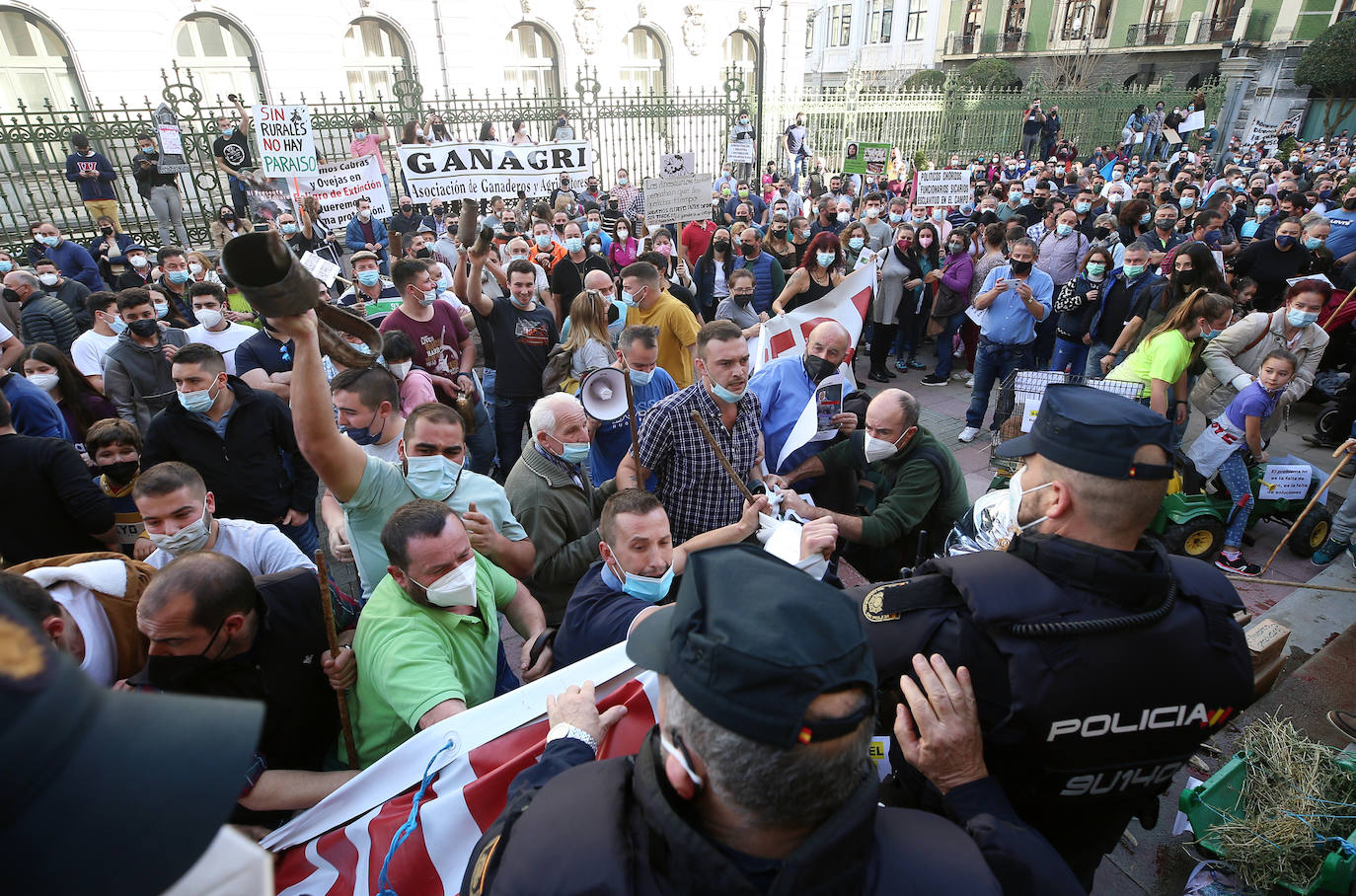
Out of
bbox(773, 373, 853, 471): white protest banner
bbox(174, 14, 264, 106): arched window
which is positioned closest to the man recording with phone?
bbox(773, 373, 853, 471): white protest banner

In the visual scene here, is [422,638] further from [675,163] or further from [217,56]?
[217,56]

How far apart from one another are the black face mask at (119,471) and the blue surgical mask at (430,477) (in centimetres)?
181

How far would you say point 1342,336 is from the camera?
310 inches

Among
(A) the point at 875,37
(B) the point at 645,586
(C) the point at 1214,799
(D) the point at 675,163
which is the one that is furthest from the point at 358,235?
(A) the point at 875,37

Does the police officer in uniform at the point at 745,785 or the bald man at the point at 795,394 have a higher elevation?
the police officer in uniform at the point at 745,785

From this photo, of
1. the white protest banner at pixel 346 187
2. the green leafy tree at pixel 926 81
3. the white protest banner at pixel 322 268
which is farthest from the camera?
the green leafy tree at pixel 926 81

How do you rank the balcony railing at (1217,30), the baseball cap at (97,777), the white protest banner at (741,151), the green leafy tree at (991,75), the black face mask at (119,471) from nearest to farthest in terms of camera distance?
the baseball cap at (97,777) < the black face mask at (119,471) < the white protest banner at (741,151) < the green leafy tree at (991,75) < the balcony railing at (1217,30)

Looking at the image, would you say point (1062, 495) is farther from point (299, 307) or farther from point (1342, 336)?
point (1342, 336)

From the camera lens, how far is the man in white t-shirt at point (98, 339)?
18.2 ft

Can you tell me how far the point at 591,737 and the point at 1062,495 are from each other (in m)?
1.40

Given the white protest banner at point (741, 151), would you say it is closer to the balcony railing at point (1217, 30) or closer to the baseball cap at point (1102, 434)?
the baseball cap at point (1102, 434)

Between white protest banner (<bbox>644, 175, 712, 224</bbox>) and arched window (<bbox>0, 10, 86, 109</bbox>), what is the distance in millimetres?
18461

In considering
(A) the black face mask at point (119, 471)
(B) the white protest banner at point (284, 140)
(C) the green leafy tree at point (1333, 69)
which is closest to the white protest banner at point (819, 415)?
(A) the black face mask at point (119, 471)

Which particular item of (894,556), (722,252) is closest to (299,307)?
(894,556)
